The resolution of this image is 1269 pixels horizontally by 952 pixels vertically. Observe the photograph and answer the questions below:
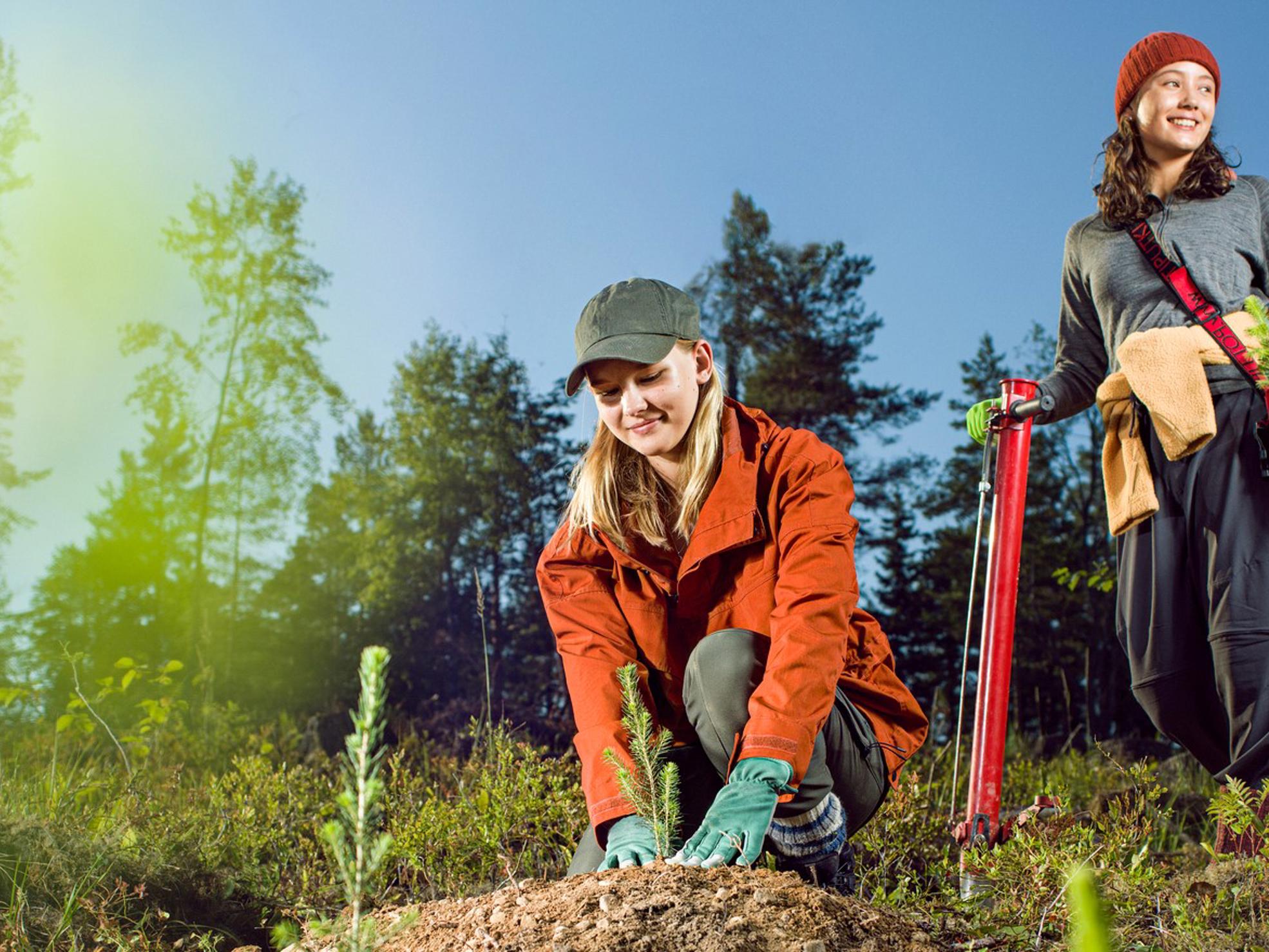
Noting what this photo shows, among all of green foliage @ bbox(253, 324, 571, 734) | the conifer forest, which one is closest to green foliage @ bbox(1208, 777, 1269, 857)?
the conifer forest

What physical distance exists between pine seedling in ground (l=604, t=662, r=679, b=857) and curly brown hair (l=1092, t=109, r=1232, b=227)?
2601mm

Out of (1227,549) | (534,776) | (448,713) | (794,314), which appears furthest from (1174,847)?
(794,314)

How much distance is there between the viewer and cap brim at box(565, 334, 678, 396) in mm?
2678

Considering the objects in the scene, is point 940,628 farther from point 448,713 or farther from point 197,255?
point 197,255

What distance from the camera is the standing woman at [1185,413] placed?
3473 millimetres

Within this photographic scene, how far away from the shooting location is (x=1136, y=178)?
3.87 meters

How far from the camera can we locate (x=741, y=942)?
1790 mm

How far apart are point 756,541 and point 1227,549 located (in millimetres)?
1713

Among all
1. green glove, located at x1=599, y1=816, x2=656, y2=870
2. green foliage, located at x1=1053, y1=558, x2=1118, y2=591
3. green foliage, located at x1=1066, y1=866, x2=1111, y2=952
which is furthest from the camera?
green foliage, located at x1=1053, y1=558, x2=1118, y2=591

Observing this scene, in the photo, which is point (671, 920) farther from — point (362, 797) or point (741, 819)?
point (362, 797)

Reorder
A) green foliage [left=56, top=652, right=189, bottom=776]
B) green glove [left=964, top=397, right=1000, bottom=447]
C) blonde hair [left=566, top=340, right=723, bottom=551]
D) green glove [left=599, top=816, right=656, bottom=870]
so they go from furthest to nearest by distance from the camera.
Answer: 1. green foliage [left=56, top=652, right=189, bottom=776]
2. green glove [left=964, top=397, right=1000, bottom=447]
3. blonde hair [left=566, top=340, right=723, bottom=551]
4. green glove [left=599, top=816, right=656, bottom=870]

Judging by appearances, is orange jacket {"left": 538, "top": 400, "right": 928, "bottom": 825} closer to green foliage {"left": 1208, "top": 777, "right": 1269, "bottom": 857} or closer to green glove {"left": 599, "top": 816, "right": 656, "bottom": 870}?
green glove {"left": 599, "top": 816, "right": 656, "bottom": 870}

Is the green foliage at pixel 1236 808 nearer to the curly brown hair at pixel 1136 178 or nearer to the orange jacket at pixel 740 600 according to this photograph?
the orange jacket at pixel 740 600

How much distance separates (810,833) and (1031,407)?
2.08 meters
